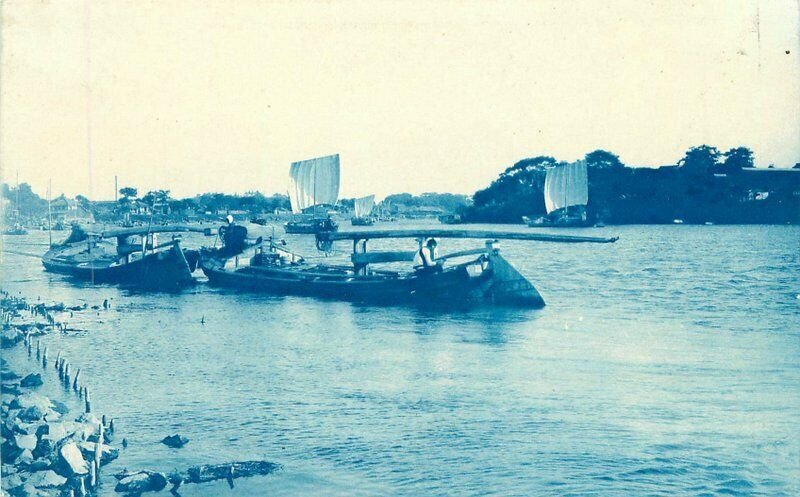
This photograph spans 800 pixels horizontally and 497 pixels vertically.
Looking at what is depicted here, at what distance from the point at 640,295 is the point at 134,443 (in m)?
32.9

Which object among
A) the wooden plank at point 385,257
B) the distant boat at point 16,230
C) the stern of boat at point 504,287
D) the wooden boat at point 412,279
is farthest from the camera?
the distant boat at point 16,230

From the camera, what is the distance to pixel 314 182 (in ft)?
249

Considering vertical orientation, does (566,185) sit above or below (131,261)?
above

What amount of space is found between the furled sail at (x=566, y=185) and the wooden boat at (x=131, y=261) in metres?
49.3

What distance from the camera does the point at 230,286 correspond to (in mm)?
47281

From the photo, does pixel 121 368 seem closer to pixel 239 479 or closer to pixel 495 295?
pixel 239 479

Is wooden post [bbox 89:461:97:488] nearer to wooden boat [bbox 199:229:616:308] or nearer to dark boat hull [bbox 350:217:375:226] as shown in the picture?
wooden boat [bbox 199:229:616:308]

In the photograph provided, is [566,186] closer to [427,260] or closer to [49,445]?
[427,260]

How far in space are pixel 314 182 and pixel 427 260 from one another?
40439mm

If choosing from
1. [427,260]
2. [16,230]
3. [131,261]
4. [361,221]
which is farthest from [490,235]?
[361,221]

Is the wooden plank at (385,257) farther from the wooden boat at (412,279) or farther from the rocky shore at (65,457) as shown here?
the rocky shore at (65,457)

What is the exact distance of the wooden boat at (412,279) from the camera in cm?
3572

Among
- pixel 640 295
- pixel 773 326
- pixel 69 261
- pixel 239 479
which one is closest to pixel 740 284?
pixel 640 295

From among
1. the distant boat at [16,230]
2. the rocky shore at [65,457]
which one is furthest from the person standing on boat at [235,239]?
the distant boat at [16,230]
